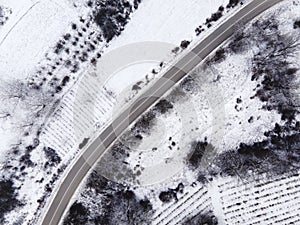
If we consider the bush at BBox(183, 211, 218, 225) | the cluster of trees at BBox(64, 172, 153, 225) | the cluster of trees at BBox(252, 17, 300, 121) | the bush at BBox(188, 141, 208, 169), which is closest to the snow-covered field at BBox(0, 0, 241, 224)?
the cluster of trees at BBox(64, 172, 153, 225)

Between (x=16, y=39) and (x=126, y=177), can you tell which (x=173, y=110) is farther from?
(x=16, y=39)

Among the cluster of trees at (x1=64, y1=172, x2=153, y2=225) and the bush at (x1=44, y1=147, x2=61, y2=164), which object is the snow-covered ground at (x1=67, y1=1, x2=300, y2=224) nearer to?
the cluster of trees at (x1=64, y1=172, x2=153, y2=225)

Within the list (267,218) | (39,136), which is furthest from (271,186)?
(39,136)

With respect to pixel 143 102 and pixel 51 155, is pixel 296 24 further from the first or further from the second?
pixel 51 155

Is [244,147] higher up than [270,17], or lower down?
lower down

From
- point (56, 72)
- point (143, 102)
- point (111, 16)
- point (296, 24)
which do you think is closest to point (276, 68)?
point (296, 24)

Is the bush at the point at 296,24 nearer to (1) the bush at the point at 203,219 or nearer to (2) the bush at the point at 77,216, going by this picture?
(1) the bush at the point at 203,219
